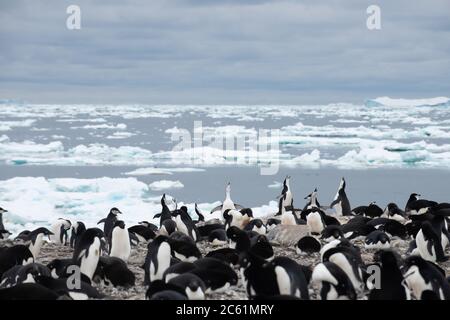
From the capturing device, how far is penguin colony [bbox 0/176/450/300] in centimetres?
484

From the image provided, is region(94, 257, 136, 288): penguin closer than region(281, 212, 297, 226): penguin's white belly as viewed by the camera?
Yes

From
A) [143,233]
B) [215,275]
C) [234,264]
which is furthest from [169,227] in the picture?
[215,275]

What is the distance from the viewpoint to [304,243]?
7.02 m

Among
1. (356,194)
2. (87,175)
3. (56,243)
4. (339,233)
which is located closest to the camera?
(339,233)

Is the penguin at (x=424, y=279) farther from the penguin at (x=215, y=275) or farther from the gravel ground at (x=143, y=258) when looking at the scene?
the penguin at (x=215, y=275)

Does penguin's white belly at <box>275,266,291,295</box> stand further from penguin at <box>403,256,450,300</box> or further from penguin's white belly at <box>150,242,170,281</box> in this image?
penguin's white belly at <box>150,242,170,281</box>

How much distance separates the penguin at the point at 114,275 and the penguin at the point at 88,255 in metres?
0.06

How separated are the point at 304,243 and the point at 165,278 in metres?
2.12

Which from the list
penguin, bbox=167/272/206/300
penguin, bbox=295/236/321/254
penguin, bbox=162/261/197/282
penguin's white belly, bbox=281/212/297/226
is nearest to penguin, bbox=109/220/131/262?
penguin, bbox=162/261/197/282

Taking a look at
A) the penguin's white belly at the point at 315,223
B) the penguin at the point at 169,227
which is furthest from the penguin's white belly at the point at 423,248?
the penguin at the point at 169,227

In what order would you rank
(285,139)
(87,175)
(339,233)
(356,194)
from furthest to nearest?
(285,139) < (87,175) < (356,194) < (339,233)

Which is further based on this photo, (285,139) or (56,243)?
(285,139)
